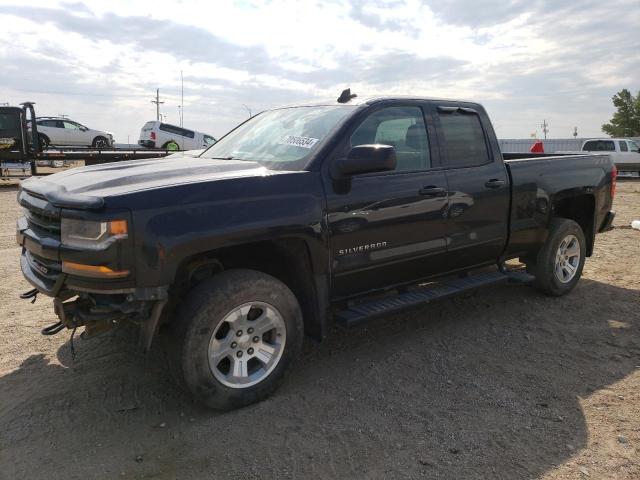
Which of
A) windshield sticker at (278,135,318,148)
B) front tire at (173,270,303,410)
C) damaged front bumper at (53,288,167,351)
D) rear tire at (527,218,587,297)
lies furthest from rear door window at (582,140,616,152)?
damaged front bumper at (53,288,167,351)

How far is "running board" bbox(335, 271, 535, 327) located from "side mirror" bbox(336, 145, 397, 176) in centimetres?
100

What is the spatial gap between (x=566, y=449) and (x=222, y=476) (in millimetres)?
1856

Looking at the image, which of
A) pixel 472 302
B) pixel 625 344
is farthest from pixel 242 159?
pixel 625 344

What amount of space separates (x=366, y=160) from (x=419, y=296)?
1.30 metres

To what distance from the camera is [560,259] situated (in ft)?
17.8

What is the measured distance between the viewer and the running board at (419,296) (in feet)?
12.2

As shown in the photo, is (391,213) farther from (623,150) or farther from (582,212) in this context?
(623,150)

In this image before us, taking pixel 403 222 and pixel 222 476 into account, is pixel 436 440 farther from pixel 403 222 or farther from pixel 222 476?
pixel 403 222

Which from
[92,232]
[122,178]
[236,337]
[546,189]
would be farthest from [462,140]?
[92,232]

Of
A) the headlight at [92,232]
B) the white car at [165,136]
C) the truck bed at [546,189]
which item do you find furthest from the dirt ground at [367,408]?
the white car at [165,136]

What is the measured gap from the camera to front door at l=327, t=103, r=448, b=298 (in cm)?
359

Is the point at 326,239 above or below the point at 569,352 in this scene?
above

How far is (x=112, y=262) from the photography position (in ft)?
9.16

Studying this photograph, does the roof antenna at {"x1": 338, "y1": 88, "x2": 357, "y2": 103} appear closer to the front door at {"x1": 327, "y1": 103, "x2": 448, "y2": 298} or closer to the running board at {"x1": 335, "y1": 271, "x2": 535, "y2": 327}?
the front door at {"x1": 327, "y1": 103, "x2": 448, "y2": 298}
